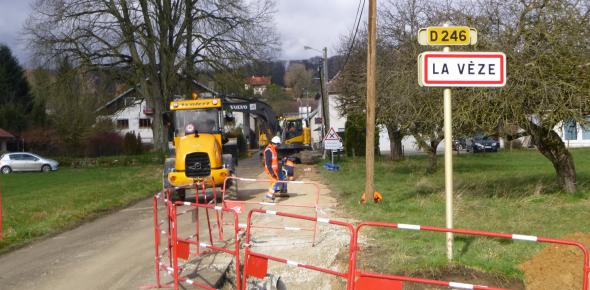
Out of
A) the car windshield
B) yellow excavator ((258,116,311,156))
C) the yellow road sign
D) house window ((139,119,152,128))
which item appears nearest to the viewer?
the yellow road sign

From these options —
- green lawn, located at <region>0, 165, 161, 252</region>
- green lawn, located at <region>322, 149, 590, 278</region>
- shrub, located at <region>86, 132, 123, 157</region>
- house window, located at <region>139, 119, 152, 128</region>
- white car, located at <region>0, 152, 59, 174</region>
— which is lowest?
green lawn, located at <region>0, 165, 161, 252</region>

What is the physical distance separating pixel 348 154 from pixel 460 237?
3514 cm

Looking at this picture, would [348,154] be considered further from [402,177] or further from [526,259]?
[526,259]

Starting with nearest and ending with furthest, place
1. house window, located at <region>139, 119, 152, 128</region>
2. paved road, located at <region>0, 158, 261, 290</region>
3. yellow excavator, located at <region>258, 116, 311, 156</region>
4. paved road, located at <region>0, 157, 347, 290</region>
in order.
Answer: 1. paved road, located at <region>0, 157, 347, 290</region>
2. paved road, located at <region>0, 158, 261, 290</region>
3. yellow excavator, located at <region>258, 116, 311, 156</region>
4. house window, located at <region>139, 119, 152, 128</region>

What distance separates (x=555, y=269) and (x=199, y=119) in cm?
1420

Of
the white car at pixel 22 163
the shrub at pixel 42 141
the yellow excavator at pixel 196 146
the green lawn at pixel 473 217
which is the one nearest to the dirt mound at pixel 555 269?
the green lawn at pixel 473 217

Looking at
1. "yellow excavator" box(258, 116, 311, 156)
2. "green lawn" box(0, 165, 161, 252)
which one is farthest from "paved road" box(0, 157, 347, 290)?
"yellow excavator" box(258, 116, 311, 156)

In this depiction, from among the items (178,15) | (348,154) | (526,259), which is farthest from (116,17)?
(526,259)

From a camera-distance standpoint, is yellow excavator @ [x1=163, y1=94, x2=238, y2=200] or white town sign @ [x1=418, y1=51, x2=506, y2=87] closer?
white town sign @ [x1=418, y1=51, x2=506, y2=87]

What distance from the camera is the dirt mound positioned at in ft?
23.6

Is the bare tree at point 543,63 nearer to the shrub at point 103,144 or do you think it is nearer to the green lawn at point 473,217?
the green lawn at point 473,217

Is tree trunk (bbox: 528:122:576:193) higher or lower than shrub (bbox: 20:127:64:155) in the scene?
lower

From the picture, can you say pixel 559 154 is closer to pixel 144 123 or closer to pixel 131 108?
pixel 131 108

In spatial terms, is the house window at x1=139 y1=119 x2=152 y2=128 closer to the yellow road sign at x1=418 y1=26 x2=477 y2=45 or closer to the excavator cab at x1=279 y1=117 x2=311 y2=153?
the excavator cab at x1=279 y1=117 x2=311 y2=153
